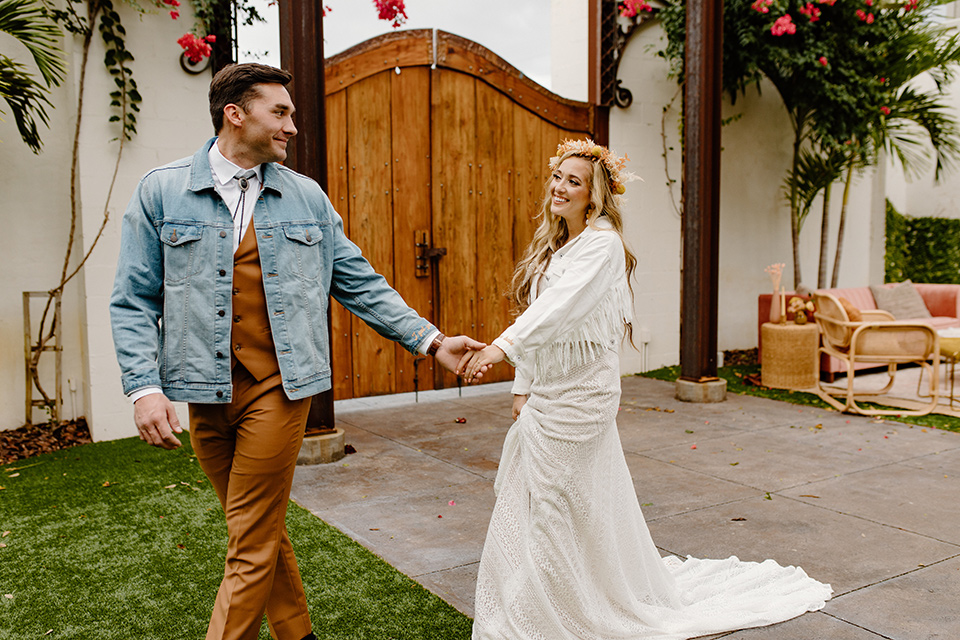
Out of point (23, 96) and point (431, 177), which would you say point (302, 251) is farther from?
point (431, 177)

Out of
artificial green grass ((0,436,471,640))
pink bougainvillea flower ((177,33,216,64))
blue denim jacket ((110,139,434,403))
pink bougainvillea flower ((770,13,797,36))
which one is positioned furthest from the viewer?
pink bougainvillea flower ((770,13,797,36))

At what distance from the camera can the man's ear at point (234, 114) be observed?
80.3 inches

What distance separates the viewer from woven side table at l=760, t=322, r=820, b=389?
697 cm

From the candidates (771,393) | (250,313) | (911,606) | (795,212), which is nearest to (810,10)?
(795,212)

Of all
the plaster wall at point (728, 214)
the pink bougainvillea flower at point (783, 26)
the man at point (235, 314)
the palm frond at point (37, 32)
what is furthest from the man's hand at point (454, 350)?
the pink bougainvillea flower at point (783, 26)

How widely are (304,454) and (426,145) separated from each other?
294 cm

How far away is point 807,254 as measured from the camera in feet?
30.7

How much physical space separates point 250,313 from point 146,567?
166cm

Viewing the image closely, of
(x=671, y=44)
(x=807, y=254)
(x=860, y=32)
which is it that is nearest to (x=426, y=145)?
(x=671, y=44)

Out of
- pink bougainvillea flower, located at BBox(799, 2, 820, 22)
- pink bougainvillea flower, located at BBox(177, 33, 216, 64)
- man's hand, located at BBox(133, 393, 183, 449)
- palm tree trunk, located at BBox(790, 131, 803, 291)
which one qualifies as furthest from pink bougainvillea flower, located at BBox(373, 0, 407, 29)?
palm tree trunk, located at BBox(790, 131, 803, 291)

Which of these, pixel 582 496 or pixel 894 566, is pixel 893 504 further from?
pixel 582 496

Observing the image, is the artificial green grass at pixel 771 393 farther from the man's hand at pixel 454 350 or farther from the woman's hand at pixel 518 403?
the man's hand at pixel 454 350

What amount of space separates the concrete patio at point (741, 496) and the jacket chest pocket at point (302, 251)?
55.2 inches

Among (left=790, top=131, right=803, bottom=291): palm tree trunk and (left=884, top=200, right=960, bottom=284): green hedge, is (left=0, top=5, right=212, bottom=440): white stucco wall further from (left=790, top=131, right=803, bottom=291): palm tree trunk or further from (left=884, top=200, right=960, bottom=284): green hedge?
(left=884, top=200, right=960, bottom=284): green hedge
